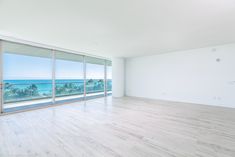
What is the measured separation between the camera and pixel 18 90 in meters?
5.01

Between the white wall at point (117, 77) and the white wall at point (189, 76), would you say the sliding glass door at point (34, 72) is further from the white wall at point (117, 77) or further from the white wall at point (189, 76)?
the white wall at point (189, 76)

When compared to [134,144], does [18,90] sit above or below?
above

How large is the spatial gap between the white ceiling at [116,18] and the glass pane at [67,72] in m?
1.93

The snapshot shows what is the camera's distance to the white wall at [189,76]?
14.5 ft

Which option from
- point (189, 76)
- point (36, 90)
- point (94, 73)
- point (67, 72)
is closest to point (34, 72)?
point (36, 90)

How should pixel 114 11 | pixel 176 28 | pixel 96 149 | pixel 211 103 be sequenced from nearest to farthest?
pixel 96 149, pixel 114 11, pixel 176 28, pixel 211 103

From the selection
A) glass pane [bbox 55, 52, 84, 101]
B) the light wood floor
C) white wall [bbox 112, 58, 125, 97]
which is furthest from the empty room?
white wall [bbox 112, 58, 125, 97]

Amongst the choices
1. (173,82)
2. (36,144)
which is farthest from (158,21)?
(173,82)

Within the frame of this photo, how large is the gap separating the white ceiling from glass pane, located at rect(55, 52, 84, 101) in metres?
1.93

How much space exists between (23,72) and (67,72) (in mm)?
1816

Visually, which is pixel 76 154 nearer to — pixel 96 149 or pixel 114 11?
pixel 96 149

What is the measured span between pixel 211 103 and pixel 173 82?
1.73 metres

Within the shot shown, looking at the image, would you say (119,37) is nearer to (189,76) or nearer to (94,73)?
(189,76)

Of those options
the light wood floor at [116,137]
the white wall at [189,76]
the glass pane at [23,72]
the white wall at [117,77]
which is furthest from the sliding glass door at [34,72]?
the white wall at [189,76]
